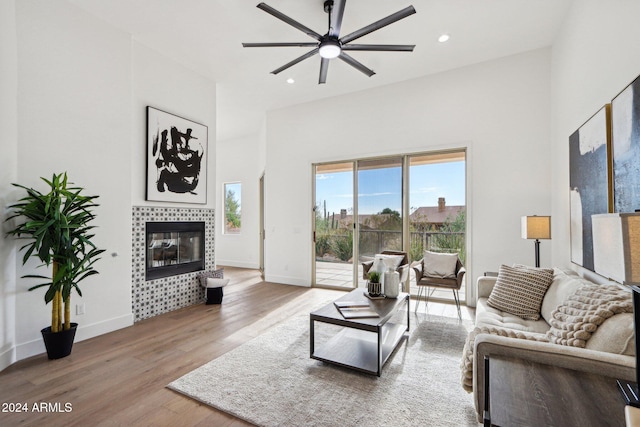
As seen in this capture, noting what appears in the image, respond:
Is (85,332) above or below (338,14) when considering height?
below

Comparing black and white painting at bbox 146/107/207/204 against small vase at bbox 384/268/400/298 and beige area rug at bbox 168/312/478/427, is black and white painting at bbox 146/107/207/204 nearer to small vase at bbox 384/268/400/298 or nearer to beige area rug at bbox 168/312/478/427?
beige area rug at bbox 168/312/478/427

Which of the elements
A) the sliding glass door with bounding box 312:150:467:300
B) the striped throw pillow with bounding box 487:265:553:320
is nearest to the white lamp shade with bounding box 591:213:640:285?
the striped throw pillow with bounding box 487:265:553:320

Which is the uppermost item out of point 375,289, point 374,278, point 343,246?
point 343,246

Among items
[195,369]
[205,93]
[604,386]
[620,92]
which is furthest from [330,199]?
[604,386]

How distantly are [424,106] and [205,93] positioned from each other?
348cm

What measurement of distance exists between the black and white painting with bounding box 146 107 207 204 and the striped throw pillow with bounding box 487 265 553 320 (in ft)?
13.3

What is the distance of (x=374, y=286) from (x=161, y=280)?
2892 millimetres

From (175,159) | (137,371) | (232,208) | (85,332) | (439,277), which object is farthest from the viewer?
(232,208)

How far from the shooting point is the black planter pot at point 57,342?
259 centimetres

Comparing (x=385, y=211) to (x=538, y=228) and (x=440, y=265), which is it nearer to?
(x=440, y=265)

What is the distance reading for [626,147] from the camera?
6.15 feet

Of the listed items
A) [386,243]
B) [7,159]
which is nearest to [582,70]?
[386,243]

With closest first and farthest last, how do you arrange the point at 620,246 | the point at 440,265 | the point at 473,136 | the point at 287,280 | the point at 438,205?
the point at 620,246, the point at 440,265, the point at 473,136, the point at 438,205, the point at 287,280

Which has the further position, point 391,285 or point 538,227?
point 538,227
